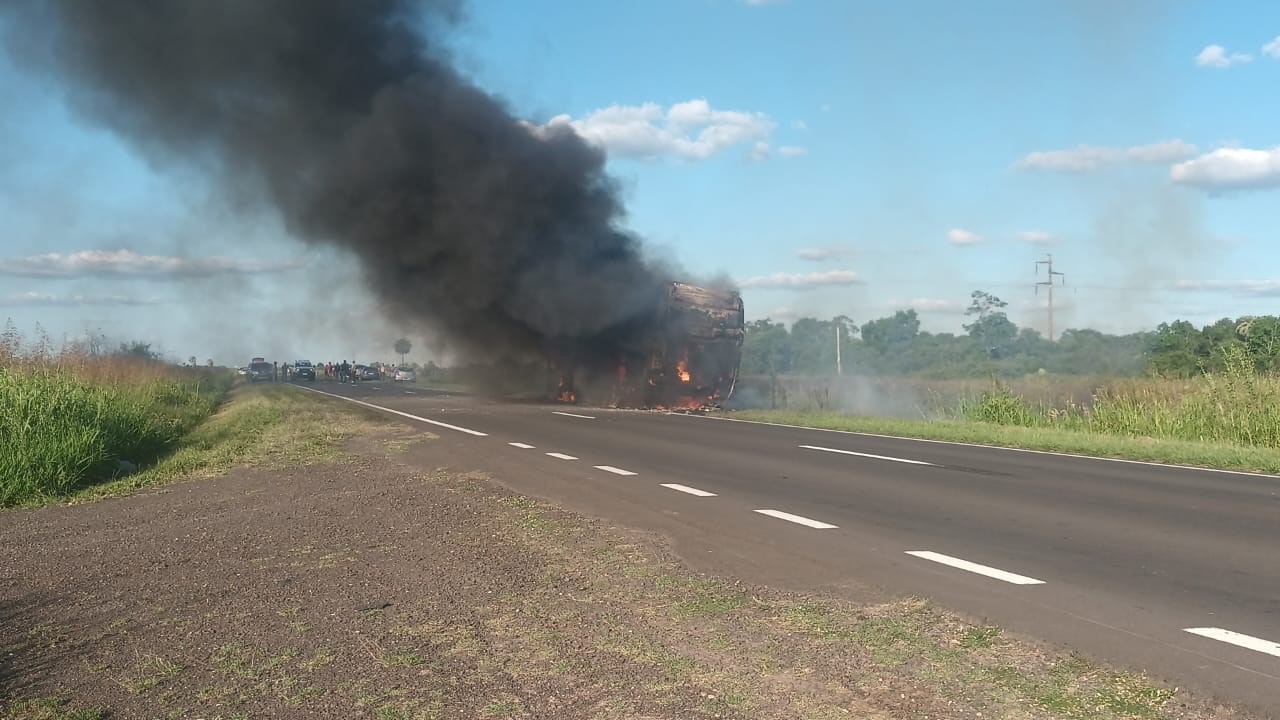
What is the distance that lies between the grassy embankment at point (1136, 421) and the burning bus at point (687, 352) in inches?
187

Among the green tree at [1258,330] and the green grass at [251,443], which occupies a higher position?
the green tree at [1258,330]

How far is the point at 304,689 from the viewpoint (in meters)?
3.83

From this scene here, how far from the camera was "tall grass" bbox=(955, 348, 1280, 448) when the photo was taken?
49.7ft

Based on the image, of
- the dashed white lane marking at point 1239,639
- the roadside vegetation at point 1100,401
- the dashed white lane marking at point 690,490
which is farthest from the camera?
the roadside vegetation at point 1100,401

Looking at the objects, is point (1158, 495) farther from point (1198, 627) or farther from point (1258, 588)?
point (1198, 627)

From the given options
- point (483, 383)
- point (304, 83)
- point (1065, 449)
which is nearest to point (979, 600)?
point (1065, 449)

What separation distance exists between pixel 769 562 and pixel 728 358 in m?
19.8

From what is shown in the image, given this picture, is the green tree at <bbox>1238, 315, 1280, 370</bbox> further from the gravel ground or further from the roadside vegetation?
the gravel ground

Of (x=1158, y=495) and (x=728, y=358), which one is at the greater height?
(x=728, y=358)

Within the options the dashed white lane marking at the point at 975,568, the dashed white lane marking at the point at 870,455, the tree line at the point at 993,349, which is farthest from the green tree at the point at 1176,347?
the dashed white lane marking at the point at 975,568

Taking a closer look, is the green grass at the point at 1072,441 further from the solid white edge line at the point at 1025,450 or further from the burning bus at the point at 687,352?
the burning bus at the point at 687,352

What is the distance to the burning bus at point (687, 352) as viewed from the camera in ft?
82.4

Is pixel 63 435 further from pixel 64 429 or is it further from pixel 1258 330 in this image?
pixel 1258 330

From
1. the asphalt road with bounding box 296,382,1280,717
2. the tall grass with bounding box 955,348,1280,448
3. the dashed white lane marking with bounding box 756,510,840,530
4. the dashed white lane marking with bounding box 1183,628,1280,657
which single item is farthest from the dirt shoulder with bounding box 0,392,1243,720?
the tall grass with bounding box 955,348,1280,448
